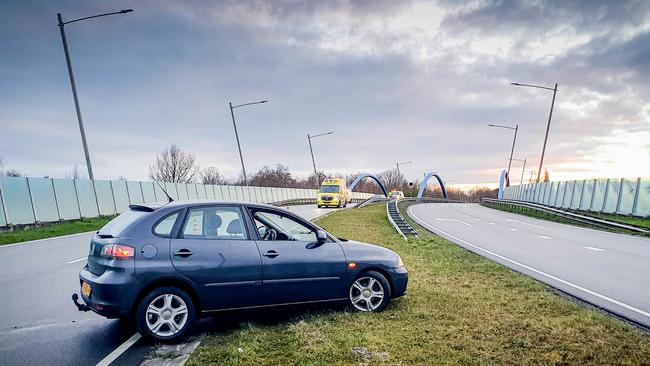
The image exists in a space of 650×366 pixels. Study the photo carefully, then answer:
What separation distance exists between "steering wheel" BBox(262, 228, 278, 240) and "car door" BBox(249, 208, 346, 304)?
30 millimetres

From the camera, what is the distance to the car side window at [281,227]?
5.75 m

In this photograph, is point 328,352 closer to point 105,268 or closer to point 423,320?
point 423,320

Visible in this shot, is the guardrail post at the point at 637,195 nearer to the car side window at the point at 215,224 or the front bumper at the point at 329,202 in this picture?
the front bumper at the point at 329,202

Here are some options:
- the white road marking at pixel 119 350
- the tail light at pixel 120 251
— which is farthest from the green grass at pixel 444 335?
the tail light at pixel 120 251

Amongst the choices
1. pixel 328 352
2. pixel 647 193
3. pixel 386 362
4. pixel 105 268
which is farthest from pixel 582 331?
pixel 647 193

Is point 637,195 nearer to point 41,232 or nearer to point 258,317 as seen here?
point 258,317

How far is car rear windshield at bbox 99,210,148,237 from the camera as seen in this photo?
17.1 feet

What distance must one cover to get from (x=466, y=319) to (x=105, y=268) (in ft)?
14.5

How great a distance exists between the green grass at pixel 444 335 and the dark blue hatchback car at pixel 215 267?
0.37 m

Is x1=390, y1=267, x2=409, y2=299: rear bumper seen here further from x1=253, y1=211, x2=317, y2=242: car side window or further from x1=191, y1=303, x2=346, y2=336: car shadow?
x1=253, y1=211, x2=317, y2=242: car side window

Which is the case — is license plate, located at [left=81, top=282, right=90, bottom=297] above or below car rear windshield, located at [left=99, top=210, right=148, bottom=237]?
below

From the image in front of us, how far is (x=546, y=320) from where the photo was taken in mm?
5566

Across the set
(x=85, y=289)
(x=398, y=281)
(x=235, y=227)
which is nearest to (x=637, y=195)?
(x=398, y=281)

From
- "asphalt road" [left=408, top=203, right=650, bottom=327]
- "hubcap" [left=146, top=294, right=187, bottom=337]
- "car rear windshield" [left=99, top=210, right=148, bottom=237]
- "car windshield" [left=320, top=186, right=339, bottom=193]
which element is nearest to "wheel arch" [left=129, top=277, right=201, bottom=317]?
"hubcap" [left=146, top=294, right=187, bottom=337]
